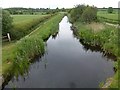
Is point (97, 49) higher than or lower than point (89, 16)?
lower

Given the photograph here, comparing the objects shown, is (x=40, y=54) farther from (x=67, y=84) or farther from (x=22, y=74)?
(x=67, y=84)

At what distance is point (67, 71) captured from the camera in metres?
25.2

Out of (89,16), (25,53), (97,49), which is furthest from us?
(89,16)

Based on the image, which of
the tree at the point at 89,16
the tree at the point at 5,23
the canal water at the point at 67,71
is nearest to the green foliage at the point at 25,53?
the canal water at the point at 67,71

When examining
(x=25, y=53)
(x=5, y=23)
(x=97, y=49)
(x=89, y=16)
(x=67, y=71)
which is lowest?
(x=67, y=71)

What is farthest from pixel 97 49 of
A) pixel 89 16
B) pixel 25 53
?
pixel 89 16

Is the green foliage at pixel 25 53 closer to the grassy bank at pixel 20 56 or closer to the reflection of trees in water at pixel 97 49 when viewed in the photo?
the grassy bank at pixel 20 56

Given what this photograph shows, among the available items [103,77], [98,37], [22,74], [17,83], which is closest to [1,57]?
[22,74]

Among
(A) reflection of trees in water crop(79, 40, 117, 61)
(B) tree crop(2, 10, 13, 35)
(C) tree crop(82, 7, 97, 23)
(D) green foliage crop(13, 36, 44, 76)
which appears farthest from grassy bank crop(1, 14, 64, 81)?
(C) tree crop(82, 7, 97, 23)

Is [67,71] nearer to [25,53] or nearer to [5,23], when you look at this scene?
[25,53]

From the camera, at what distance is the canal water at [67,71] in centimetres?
2125

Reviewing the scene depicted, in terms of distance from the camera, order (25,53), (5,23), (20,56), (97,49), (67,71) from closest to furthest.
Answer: (67,71), (20,56), (25,53), (97,49), (5,23)

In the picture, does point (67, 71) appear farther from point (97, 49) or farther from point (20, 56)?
point (97, 49)

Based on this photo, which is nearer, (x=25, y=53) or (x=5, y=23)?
(x=25, y=53)
